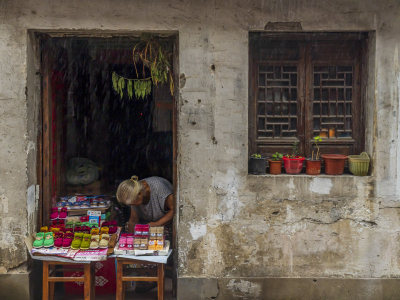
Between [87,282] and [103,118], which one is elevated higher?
[103,118]

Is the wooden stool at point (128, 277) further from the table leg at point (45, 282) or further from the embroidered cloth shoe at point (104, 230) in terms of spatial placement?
the table leg at point (45, 282)

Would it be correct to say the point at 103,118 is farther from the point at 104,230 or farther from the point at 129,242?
the point at 129,242

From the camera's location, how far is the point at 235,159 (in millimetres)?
5629

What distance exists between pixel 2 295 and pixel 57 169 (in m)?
1.98

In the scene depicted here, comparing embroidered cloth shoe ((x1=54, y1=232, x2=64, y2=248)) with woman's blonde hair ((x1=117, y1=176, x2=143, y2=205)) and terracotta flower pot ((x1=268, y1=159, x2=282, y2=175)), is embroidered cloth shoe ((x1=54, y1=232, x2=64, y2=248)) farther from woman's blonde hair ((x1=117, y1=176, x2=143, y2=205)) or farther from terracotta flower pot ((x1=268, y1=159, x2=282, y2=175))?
terracotta flower pot ((x1=268, y1=159, x2=282, y2=175))

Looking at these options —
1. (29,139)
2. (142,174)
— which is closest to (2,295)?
(29,139)

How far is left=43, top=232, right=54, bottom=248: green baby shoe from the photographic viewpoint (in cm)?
552

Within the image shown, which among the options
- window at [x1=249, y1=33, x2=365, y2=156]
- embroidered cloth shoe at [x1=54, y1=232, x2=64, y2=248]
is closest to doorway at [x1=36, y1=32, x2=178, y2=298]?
embroidered cloth shoe at [x1=54, y1=232, x2=64, y2=248]

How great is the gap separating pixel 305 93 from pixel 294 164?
3.20 feet

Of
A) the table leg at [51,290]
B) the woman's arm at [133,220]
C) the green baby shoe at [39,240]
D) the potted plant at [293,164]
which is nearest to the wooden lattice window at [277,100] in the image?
the potted plant at [293,164]

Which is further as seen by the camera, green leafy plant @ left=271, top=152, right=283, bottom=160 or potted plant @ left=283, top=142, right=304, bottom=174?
green leafy plant @ left=271, top=152, right=283, bottom=160

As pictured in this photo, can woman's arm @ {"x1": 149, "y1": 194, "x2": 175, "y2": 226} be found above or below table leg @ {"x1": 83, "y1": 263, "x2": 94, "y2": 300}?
above

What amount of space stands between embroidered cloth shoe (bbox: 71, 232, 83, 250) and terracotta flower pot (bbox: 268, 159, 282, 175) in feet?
8.38

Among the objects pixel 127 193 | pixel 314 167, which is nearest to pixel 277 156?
pixel 314 167
